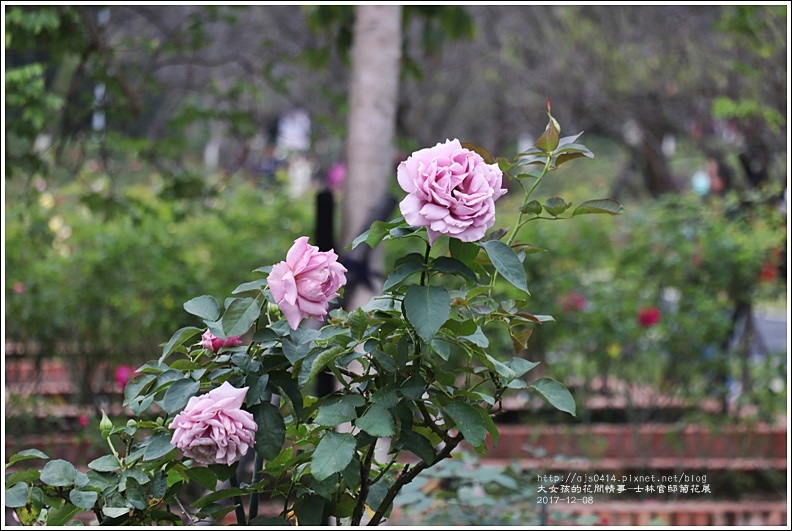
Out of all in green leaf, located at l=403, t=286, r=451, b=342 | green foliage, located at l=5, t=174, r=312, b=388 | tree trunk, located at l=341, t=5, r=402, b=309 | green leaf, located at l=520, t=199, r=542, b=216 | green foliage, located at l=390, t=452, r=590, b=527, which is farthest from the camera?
green foliage, located at l=5, t=174, r=312, b=388

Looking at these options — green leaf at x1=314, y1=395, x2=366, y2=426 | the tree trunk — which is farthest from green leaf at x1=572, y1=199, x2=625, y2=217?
the tree trunk

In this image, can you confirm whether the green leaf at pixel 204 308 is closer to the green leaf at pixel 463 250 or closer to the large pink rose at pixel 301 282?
the large pink rose at pixel 301 282

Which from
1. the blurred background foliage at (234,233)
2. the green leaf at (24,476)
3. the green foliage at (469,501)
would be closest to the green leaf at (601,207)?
the green leaf at (24,476)

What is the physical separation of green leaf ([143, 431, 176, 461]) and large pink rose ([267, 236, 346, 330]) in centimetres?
19

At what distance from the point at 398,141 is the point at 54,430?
194 centimetres

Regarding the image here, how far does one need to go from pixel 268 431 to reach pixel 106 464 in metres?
0.21

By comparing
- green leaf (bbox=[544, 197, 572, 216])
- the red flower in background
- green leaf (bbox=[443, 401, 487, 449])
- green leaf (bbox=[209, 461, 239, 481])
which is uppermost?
green leaf (bbox=[544, 197, 572, 216])

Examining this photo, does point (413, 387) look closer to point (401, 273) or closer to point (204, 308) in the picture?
point (401, 273)

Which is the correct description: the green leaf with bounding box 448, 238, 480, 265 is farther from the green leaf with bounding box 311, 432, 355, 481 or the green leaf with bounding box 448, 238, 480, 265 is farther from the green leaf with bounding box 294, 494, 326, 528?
the green leaf with bounding box 294, 494, 326, 528

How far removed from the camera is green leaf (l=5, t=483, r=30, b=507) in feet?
3.22

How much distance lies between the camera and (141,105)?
3.34 metres

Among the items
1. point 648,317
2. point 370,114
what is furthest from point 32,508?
point 648,317

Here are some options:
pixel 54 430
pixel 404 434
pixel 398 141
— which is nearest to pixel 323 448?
pixel 404 434

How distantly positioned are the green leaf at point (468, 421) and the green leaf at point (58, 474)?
0.43 m
